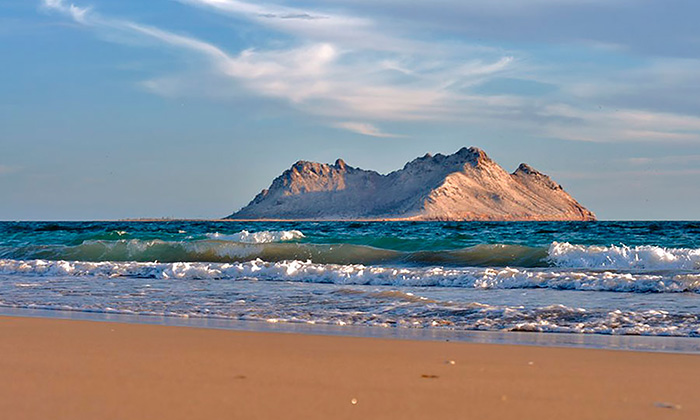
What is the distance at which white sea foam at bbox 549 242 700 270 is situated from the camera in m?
15.9

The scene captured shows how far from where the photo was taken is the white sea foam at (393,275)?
37.1ft

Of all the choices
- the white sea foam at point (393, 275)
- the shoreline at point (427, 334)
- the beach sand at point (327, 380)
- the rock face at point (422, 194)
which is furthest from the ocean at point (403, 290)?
the rock face at point (422, 194)

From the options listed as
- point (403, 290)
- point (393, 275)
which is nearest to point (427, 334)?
point (403, 290)

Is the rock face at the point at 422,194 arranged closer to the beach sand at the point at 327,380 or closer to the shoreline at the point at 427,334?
the shoreline at the point at 427,334

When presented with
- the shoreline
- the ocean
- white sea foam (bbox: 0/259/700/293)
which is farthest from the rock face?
the shoreline

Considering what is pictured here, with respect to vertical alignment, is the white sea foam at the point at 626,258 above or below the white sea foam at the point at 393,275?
above

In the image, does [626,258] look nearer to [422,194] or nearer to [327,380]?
[327,380]

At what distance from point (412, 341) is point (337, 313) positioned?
237cm

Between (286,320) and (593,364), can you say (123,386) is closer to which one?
(593,364)

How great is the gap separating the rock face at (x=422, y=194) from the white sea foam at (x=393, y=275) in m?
129

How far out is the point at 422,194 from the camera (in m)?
158

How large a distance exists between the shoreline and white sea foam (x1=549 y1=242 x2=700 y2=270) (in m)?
10.1

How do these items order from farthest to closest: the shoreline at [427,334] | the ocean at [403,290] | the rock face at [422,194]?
the rock face at [422,194] < the ocean at [403,290] < the shoreline at [427,334]

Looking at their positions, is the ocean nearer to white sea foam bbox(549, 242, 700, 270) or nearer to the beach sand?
white sea foam bbox(549, 242, 700, 270)
